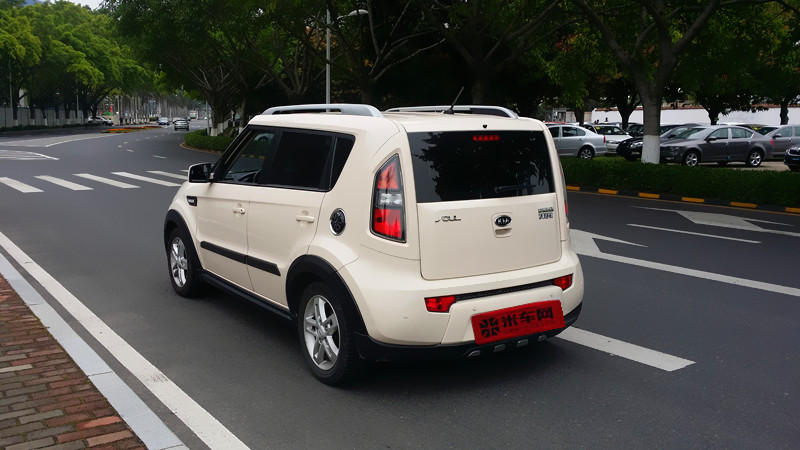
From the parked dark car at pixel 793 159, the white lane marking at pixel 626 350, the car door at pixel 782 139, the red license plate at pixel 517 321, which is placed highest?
the car door at pixel 782 139

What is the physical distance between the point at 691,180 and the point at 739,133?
38.7 ft

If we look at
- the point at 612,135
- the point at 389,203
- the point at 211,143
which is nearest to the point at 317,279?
the point at 389,203

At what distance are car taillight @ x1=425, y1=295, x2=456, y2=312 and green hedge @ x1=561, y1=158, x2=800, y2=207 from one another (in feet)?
41.9

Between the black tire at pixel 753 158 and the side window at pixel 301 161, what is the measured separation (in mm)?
25157

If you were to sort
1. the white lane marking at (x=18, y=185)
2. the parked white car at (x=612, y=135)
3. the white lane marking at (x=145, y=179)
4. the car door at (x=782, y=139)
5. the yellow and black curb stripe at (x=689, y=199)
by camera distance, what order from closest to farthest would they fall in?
the yellow and black curb stripe at (x=689, y=199)
the white lane marking at (x=18, y=185)
the white lane marking at (x=145, y=179)
the car door at (x=782, y=139)
the parked white car at (x=612, y=135)

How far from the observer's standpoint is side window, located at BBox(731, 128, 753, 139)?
26266mm

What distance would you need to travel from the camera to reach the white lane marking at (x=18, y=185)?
1622cm

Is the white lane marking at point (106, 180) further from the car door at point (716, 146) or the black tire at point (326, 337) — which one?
the car door at point (716, 146)

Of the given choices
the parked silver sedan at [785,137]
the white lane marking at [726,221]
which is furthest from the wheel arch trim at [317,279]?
the parked silver sedan at [785,137]

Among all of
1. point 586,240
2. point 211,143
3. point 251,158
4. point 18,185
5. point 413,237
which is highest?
point 211,143

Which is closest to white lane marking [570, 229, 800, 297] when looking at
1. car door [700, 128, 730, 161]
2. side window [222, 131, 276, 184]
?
side window [222, 131, 276, 184]

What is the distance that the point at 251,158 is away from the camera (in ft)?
18.9

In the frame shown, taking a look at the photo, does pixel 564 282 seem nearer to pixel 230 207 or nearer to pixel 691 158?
pixel 230 207

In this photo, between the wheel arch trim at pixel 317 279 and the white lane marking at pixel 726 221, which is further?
the white lane marking at pixel 726 221
